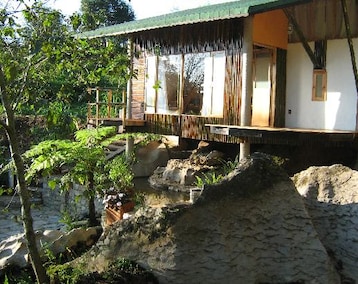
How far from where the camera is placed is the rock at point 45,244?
527 cm

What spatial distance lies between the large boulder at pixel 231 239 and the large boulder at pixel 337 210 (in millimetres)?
257

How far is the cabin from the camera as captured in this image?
33.2 feet

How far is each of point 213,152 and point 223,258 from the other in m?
8.17

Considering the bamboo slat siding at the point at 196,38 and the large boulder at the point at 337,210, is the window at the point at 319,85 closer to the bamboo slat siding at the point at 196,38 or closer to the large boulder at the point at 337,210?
the bamboo slat siding at the point at 196,38

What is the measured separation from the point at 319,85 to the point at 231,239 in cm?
788

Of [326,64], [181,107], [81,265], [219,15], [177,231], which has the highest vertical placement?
[219,15]

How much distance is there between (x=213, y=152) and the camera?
11898 mm

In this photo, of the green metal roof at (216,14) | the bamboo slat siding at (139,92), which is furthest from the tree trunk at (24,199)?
the bamboo slat siding at (139,92)

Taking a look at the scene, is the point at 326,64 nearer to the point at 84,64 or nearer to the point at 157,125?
the point at 157,125

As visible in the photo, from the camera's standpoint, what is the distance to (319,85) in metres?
10.9

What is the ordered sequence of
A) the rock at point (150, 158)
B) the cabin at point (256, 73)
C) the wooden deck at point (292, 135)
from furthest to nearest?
1. the rock at point (150, 158)
2. the cabin at point (256, 73)
3. the wooden deck at point (292, 135)

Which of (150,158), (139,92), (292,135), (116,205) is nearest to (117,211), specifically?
(116,205)

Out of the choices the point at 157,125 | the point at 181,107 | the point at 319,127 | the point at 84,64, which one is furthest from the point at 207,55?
the point at 84,64

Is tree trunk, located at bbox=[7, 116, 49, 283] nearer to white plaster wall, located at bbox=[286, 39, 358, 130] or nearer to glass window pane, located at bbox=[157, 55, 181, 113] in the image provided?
white plaster wall, located at bbox=[286, 39, 358, 130]
